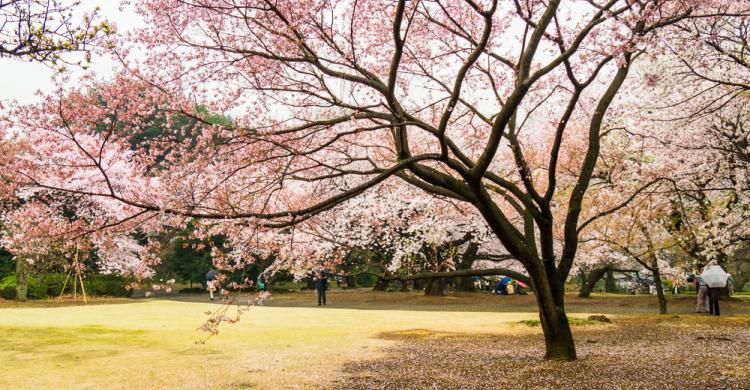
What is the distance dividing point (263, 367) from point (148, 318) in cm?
1034

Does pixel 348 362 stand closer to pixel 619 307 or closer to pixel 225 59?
pixel 225 59

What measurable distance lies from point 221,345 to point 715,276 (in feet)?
42.9

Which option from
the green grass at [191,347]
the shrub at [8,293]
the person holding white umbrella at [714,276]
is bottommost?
the green grass at [191,347]

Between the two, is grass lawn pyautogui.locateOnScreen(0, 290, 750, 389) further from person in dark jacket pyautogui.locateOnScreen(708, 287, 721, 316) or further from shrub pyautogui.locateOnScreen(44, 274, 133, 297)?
shrub pyautogui.locateOnScreen(44, 274, 133, 297)

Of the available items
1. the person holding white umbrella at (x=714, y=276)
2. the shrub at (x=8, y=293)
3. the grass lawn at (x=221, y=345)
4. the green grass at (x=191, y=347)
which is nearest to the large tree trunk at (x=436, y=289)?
the grass lawn at (x=221, y=345)

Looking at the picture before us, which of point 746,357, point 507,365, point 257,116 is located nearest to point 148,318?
point 257,116

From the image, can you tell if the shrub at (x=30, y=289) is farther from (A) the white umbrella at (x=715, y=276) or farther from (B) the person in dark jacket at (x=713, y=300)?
(B) the person in dark jacket at (x=713, y=300)

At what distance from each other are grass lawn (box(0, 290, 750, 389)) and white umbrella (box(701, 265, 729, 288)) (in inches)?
58.4

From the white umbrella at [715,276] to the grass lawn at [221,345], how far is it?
1.48m

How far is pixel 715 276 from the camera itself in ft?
54.7

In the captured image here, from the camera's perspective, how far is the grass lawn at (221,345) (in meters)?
8.57

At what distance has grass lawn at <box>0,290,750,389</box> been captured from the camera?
857 cm

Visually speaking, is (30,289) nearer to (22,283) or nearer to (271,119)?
(22,283)

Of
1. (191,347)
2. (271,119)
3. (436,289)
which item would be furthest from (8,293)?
(271,119)
